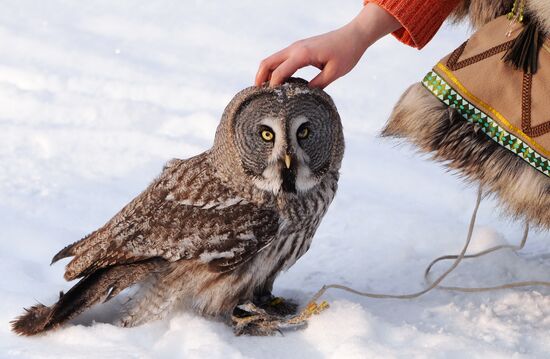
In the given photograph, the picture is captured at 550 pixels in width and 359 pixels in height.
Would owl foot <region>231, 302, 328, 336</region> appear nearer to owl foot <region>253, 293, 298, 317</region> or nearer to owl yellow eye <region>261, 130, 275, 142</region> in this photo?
owl foot <region>253, 293, 298, 317</region>

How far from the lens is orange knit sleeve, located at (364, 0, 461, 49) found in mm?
2021

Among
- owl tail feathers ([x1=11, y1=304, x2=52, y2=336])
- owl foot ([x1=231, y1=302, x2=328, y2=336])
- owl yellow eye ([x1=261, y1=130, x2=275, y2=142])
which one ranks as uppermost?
owl yellow eye ([x1=261, y1=130, x2=275, y2=142])

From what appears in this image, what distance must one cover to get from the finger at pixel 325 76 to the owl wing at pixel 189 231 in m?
0.33

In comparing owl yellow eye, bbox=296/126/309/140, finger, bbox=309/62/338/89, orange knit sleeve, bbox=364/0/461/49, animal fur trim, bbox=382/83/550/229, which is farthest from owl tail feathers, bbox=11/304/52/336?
orange knit sleeve, bbox=364/0/461/49

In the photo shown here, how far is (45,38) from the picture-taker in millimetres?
4949

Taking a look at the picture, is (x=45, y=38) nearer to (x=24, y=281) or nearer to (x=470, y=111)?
(x=24, y=281)

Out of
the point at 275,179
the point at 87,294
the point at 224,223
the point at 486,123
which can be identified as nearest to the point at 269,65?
the point at 275,179

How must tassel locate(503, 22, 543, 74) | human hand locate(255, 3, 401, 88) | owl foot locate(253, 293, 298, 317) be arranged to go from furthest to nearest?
owl foot locate(253, 293, 298, 317)
human hand locate(255, 3, 401, 88)
tassel locate(503, 22, 543, 74)

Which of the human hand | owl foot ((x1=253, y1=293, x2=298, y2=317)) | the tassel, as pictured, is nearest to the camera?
the tassel

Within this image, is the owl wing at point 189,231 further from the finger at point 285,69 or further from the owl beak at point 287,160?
Result: the finger at point 285,69

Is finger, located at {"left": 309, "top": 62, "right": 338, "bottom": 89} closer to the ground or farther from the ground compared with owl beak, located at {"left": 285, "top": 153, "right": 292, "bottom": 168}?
farther from the ground

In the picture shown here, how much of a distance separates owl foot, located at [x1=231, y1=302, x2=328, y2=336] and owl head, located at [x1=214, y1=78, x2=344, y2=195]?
11.2 inches

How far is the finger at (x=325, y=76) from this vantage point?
2016 mm

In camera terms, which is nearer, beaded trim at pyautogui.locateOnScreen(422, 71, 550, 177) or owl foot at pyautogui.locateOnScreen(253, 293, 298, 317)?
beaded trim at pyautogui.locateOnScreen(422, 71, 550, 177)
